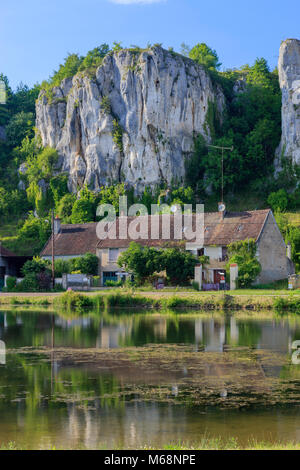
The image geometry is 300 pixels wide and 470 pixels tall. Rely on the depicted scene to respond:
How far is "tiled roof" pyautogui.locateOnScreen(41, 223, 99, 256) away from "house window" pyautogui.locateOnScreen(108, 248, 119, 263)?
193 cm

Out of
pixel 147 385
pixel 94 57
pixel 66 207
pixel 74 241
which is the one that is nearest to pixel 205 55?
pixel 94 57

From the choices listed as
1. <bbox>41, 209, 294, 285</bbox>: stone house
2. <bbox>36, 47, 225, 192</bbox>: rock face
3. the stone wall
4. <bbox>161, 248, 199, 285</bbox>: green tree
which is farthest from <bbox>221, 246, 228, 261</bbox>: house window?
<bbox>36, 47, 225, 192</bbox>: rock face

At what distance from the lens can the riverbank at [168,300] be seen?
3719 centimetres

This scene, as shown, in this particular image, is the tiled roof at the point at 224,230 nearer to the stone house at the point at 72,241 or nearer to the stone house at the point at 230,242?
the stone house at the point at 230,242

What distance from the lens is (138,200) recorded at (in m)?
70.0

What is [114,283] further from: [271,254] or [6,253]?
[6,253]

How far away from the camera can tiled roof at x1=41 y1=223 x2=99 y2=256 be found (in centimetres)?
5666

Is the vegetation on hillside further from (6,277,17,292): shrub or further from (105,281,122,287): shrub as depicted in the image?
(105,281,122,287): shrub

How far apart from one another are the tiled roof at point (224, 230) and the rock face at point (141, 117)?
17.6m

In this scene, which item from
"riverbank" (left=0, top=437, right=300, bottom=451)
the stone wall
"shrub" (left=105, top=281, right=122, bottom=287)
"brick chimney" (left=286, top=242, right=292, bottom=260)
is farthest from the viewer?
"brick chimney" (left=286, top=242, right=292, bottom=260)

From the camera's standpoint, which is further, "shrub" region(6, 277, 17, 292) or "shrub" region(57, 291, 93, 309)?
"shrub" region(6, 277, 17, 292)

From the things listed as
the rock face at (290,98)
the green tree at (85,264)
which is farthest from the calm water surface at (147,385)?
the rock face at (290,98)

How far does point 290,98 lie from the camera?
71.9m
